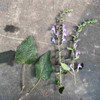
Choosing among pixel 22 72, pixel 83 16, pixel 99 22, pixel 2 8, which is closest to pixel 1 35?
pixel 2 8

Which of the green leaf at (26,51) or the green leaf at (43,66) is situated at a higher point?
the green leaf at (26,51)

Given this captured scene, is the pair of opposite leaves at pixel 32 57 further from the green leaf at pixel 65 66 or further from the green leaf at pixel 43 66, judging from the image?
the green leaf at pixel 65 66

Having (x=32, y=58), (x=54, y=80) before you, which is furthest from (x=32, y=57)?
(x=54, y=80)

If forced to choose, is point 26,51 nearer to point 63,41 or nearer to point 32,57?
point 32,57

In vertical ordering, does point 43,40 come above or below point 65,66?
above

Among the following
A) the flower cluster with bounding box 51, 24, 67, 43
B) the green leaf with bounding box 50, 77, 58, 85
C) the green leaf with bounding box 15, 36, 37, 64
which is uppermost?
the flower cluster with bounding box 51, 24, 67, 43

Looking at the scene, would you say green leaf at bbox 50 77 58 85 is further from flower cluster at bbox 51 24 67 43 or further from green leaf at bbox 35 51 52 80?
flower cluster at bbox 51 24 67 43

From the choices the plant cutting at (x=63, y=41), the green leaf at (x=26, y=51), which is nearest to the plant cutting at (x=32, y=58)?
the green leaf at (x=26, y=51)

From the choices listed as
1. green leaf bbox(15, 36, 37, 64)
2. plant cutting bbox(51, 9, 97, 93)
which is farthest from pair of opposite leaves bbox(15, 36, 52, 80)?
plant cutting bbox(51, 9, 97, 93)
